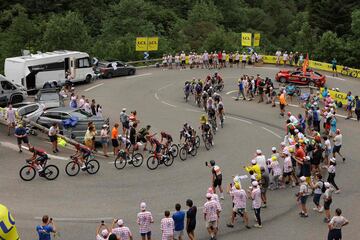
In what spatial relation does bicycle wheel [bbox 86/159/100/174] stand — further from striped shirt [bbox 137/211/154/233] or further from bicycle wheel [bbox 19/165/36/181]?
striped shirt [bbox 137/211/154/233]

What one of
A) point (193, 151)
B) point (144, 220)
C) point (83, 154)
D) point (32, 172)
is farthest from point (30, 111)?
point (144, 220)

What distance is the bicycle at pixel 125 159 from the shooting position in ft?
77.6

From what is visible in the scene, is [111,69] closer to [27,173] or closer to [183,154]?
[183,154]

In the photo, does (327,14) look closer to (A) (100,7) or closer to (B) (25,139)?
(A) (100,7)

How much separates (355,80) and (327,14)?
26.8m

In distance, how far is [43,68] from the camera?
127 ft

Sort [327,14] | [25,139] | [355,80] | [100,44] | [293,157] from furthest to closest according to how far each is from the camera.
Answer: [327,14] < [100,44] < [355,80] < [25,139] < [293,157]

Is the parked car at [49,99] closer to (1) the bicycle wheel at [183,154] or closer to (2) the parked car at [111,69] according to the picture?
(1) the bicycle wheel at [183,154]

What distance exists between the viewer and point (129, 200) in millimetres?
20078

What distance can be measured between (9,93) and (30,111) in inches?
218

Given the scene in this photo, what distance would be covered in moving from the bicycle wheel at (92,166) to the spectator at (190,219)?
767cm

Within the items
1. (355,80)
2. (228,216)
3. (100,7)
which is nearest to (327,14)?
(355,80)

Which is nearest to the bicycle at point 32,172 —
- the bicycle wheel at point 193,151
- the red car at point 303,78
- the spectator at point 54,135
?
the spectator at point 54,135

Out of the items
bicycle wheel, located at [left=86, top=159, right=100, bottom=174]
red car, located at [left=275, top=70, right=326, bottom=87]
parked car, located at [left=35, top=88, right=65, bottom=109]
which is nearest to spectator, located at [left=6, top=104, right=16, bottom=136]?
parked car, located at [left=35, top=88, right=65, bottom=109]
